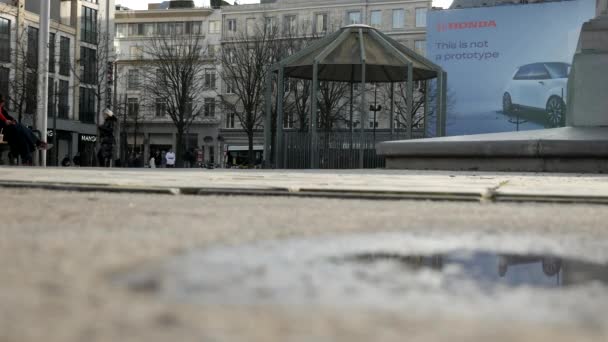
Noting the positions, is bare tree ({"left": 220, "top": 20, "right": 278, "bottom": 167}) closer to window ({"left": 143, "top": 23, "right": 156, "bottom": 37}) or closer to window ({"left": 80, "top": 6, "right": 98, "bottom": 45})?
window ({"left": 80, "top": 6, "right": 98, "bottom": 45})

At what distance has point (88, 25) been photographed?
53.6 meters

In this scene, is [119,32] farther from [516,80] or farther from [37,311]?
[37,311]

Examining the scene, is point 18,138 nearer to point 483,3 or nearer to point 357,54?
point 357,54

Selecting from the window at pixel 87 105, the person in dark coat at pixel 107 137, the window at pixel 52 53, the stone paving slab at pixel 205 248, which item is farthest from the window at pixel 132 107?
the stone paving slab at pixel 205 248

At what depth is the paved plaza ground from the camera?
973mm

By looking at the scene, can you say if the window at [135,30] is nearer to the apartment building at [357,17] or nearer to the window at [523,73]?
the apartment building at [357,17]

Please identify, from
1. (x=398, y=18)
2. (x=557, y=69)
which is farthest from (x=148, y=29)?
(x=557, y=69)

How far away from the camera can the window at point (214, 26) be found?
230 ft

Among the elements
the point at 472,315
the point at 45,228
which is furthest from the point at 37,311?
the point at 45,228

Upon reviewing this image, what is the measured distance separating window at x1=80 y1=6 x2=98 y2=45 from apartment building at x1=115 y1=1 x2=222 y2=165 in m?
8.12

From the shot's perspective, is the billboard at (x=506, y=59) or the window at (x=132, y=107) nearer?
the billboard at (x=506, y=59)

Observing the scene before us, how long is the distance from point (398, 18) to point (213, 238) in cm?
6470

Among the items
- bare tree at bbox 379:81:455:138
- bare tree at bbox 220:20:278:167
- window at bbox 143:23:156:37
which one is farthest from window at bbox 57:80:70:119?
window at bbox 143:23:156:37

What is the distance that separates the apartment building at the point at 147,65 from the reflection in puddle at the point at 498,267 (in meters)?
59.6
